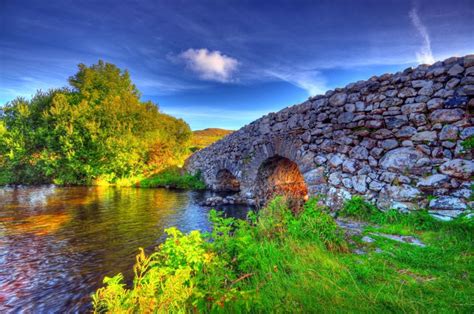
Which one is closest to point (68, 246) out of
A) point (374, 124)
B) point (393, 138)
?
point (374, 124)

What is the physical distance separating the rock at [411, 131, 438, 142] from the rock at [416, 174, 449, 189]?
755 mm

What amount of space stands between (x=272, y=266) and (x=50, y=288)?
3735 mm

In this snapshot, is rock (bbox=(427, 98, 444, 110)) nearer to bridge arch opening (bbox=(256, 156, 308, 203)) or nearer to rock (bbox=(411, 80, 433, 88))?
rock (bbox=(411, 80, 433, 88))

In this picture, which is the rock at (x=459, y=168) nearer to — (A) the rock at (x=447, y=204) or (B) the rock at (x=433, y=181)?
(B) the rock at (x=433, y=181)

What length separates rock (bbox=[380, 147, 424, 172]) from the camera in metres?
5.12

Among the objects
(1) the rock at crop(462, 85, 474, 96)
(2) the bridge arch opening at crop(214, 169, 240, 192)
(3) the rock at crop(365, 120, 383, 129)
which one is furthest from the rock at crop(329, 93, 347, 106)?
(2) the bridge arch opening at crop(214, 169, 240, 192)

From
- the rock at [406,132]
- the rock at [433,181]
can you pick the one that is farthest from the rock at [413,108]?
the rock at [433,181]

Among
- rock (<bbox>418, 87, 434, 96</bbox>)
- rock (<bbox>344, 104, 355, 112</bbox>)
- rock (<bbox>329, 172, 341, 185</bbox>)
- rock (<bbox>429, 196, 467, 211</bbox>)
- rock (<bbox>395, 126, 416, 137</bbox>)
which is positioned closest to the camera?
rock (<bbox>429, 196, 467, 211</bbox>)

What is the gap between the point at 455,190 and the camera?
4.46 meters

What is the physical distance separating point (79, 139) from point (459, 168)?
82.0 ft

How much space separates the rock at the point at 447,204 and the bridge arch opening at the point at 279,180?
6.27m

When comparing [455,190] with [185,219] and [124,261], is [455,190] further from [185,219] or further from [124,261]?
[185,219]

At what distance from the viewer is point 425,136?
5.04 m

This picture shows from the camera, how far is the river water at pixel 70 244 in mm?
3920
